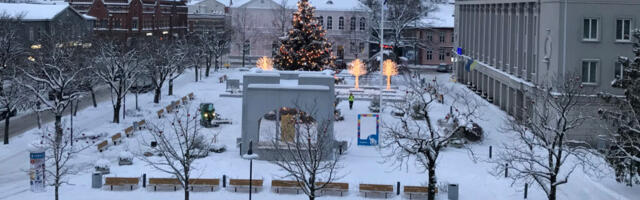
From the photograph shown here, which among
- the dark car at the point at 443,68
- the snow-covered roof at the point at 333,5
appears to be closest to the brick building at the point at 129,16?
the snow-covered roof at the point at 333,5

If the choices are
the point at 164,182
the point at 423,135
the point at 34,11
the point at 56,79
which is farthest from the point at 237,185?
the point at 34,11

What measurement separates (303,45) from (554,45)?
1572 cm

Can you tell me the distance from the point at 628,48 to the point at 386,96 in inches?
776

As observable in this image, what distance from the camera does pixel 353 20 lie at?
3167 inches

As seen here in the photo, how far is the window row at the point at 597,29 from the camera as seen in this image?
33562 mm

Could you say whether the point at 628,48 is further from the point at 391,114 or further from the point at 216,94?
the point at 216,94

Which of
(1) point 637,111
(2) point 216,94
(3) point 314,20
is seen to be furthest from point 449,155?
(2) point 216,94

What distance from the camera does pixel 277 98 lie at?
96.0 feet

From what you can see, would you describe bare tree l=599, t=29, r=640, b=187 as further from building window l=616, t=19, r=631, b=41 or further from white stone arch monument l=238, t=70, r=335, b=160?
white stone arch monument l=238, t=70, r=335, b=160

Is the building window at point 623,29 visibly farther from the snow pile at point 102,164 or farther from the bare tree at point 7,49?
the bare tree at point 7,49

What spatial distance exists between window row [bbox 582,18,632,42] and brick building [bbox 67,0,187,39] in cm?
4873

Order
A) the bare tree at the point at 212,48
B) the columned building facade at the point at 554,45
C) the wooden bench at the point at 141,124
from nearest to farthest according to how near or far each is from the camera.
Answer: the columned building facade at the point at 554,45, the wooden bench at the point at 141,124, the bare tree at the point at 212,48

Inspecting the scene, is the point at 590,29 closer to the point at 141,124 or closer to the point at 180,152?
the point at 180,152

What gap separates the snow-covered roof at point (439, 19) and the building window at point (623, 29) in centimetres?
4527
